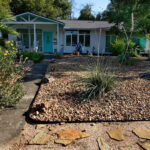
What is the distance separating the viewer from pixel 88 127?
10.2 feet

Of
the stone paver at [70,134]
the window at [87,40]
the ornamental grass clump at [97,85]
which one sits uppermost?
the window at [87,40]

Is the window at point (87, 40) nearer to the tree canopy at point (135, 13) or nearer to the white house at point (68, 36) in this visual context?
the white house at point (68, 36)

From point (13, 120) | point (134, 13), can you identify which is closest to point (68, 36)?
point (134, 13)

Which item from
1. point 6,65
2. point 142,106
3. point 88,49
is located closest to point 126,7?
point 88,49

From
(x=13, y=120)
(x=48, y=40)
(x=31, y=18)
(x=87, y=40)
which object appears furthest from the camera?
(x=48, y=40)

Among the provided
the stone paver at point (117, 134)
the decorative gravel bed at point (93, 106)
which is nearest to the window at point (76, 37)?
the decorative gravel bed at point (93, 106)

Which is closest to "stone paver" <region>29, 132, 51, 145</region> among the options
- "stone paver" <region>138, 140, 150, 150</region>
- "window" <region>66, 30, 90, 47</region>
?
"stone paver" <region>138, 140, 150, 150</region>

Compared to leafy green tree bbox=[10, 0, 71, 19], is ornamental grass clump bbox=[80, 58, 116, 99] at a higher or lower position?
lower

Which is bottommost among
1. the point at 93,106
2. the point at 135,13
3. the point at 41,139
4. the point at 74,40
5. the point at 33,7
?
the point at 41,139

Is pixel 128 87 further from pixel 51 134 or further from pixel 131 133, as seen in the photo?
pixel 51 134

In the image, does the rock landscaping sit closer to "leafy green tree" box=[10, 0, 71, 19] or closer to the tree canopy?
the tree canopy

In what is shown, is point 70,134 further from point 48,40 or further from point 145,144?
point 48,40

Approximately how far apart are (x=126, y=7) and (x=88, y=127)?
9876 mm

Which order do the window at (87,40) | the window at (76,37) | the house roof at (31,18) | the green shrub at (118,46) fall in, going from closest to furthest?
the green shrub at (118,46) → the house roof at (31,18) → the window at (76,37) → the window at (87,40)
